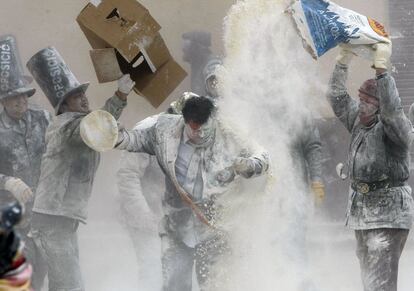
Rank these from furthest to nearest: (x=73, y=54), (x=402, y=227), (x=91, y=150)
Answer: (x=73, y=54) → (x=91, y=150) → (x=402, y=227)

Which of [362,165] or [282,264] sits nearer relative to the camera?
[362,165]

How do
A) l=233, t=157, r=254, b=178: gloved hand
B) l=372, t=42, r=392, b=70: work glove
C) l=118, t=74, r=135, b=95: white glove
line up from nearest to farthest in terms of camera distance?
l=233, t=157, r=254, b=178: gloved hand, l=372, t=42, r=392, b=70: work glove, l=118, t=74, r=135, b=95: white glove

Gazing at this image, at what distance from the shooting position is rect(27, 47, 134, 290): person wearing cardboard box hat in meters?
8.14

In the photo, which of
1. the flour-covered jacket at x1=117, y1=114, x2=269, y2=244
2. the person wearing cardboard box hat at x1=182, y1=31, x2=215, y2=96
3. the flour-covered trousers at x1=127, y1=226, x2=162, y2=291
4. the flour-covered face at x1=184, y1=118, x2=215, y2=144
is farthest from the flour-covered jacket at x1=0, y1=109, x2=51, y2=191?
the person wearing cardboard box hat at x1=182, y1=31, x2=215, y2=96

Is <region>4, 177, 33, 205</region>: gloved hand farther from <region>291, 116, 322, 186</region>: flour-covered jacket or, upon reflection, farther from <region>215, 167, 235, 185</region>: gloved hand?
<region>291, 116, 322, 186</region>: flour-covered jacket

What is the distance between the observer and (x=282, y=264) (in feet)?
28.1

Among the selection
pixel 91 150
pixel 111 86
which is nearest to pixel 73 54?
pixel 111 86

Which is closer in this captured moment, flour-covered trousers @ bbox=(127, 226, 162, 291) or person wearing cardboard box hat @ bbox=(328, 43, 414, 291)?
person wearing cardboard box hat @ bbox=(328, 43, 414, 291)

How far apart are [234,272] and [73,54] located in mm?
5834

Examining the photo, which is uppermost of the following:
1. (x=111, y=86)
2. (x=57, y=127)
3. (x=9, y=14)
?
(x=57, y=127)

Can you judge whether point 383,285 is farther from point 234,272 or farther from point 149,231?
point 149,231

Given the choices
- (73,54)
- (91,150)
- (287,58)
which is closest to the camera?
(91,150)

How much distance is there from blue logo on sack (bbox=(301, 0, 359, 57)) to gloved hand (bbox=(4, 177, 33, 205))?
2.18 metres

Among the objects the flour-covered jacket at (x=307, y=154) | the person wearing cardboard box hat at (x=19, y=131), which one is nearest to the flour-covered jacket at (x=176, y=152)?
the flour-covered jacket at (x=307, y=154)
